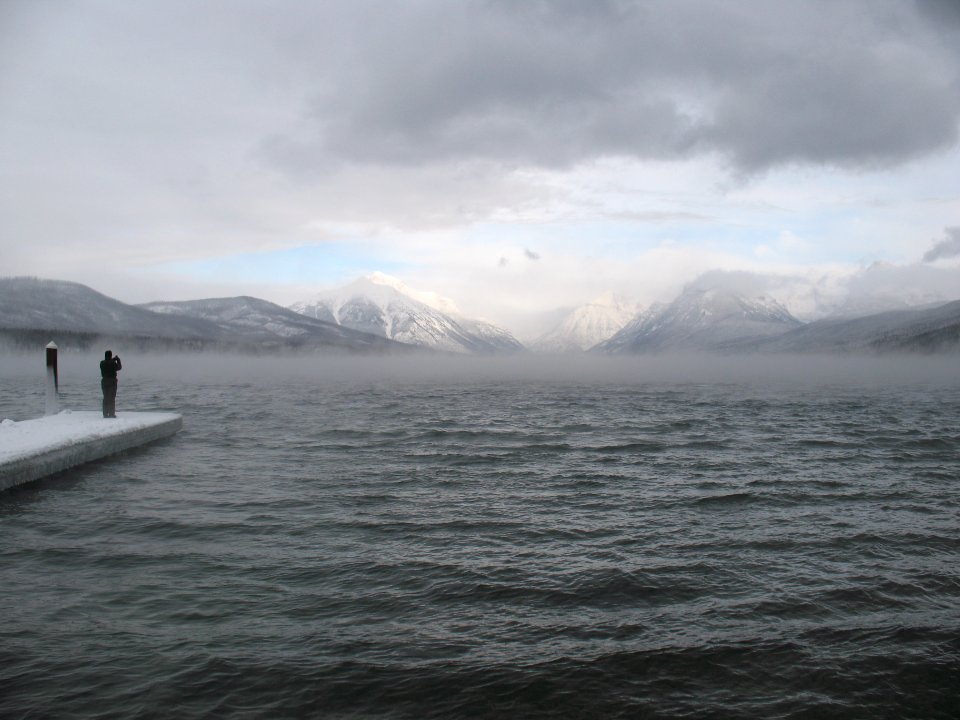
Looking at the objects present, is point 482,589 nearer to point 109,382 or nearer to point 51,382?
point 109,382

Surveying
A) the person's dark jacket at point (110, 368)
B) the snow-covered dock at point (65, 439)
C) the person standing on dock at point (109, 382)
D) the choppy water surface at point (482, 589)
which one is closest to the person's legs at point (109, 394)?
the person standing on dock at point (109, 382)

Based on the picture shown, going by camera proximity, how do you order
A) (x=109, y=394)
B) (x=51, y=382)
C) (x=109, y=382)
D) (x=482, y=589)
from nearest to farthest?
(x=482, y=589), (x=109, y=382), (x=109, y=394), (x=51, y=382)

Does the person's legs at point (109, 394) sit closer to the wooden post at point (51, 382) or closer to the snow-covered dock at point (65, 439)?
the snow-covered dock at point (65, 439)

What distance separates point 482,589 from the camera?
13.7 metres

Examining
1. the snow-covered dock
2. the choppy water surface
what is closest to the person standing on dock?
the snow-covered dock

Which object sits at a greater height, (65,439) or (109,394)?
(109,394)

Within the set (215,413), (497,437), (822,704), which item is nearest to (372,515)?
(822,704)

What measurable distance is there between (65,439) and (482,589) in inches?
777

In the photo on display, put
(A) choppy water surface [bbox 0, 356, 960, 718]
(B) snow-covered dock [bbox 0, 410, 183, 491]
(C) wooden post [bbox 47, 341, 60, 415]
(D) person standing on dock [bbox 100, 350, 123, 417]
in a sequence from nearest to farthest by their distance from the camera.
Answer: (A) choppy water surface [bbox 0, 356, 960, 718]
(B) snow-covered dock [bbox 0, 410, 183, 491]
(D) person standing on dock [bbox 100, 350, 123, 417]
(C) wooden post [bbox 47, 341, 60, 415]

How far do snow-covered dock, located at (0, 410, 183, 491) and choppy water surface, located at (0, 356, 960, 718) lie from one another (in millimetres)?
793

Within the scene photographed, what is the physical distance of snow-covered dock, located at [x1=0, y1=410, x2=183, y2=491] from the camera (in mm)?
22906

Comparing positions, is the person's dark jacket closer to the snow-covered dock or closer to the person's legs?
the person's legs

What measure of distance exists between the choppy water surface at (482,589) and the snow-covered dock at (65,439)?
2.60 ft

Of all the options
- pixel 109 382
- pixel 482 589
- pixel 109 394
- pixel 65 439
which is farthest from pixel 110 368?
pixel 482 589
